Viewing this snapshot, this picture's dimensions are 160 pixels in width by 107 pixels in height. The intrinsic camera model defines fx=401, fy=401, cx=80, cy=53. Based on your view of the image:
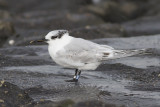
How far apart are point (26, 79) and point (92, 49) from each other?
1.22 m

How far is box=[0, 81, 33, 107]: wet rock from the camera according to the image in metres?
5.56

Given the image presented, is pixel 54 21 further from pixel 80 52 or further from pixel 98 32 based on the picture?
pixel 80 52

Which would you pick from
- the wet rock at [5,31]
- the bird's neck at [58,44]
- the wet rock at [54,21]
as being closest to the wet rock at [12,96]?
the bird's neck at [58,44]

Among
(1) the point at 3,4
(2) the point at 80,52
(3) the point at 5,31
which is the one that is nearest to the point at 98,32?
(3) the point at 5,31

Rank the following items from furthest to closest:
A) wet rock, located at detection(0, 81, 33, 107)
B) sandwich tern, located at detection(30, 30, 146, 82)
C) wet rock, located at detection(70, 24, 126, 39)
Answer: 1. wet rock, located at detection(70, 24, 126, 39)
2. sandwich tern, located at detection(30, 30, 146, 82)
3. wet rock, located at detection(0, 81, 33, 107)

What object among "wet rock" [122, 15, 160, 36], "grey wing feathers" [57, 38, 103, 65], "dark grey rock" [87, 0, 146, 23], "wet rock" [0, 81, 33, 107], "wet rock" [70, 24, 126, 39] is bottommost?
"wet rock" [0, 81, 33, 107]

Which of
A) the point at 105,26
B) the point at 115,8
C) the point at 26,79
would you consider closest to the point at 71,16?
the point at 105,26

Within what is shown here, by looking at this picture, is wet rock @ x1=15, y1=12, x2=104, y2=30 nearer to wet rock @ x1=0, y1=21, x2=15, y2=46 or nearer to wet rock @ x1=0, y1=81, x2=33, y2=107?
wet rock @ x1=0, y1=21, x2=15, y2=46

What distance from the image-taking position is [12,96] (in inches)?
227

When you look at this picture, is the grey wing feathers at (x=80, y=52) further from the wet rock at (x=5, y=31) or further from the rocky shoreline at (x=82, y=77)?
the wet rock at (x=5, y=31)

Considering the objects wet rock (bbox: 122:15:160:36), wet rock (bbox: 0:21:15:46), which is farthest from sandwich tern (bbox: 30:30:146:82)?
wet rock (bbox: 122:15:160:36)

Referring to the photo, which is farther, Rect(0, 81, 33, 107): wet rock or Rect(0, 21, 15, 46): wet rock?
Rect(0, 21, 15, 46): wet rock

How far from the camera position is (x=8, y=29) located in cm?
1386

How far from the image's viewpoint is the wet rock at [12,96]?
219 inches
